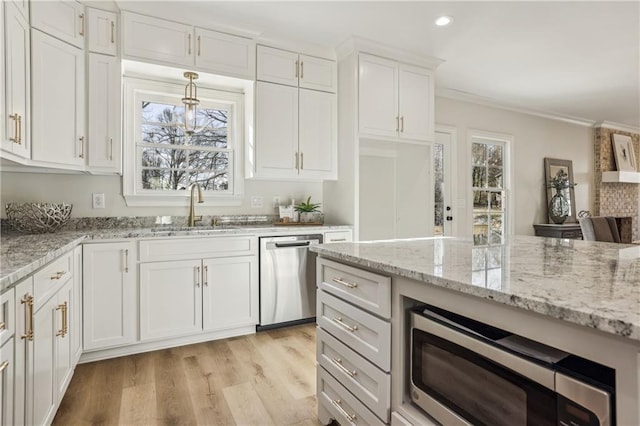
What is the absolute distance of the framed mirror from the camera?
553 centimetres

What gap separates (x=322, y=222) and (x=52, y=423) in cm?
251

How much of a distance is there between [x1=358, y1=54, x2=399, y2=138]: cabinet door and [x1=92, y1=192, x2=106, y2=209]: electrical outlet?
233cm

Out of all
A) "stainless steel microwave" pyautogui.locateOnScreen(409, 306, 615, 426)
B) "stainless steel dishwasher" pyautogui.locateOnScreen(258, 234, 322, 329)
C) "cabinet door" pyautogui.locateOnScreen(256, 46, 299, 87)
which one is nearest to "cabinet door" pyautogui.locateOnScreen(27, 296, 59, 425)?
"stainless steel microwave" pyautogui.locateOnScreen(409, 306, 615, 426)

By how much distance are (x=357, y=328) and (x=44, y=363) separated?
1322mm

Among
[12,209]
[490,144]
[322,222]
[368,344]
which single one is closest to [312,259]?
[322,222]

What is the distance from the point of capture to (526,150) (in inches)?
211

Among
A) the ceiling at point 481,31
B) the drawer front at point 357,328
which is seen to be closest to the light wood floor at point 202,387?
the drawer front at point 357,328

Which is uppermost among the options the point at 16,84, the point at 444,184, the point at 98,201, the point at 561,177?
the point at 16,84

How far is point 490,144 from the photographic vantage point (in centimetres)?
513

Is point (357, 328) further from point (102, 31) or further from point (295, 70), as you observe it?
point (102, 31)

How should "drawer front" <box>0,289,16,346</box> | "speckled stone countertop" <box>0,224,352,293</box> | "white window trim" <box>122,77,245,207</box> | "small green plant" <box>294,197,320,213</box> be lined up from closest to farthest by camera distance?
"drawer front" <box>0,289,16,346</box>
"speckled stone countertop" <box>0,224,352,293</box>
"white window trim" <box>122,77,245,207</box>
"small green plant" <box>294,197,320,213</box>

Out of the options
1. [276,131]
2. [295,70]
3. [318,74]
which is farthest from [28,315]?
[318,74]

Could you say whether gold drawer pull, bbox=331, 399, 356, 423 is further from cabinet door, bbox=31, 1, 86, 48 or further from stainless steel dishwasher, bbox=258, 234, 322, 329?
cabinet door, bbox=31, 1, 86, 48

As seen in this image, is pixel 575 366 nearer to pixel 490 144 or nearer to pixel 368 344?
pixel 368 344
